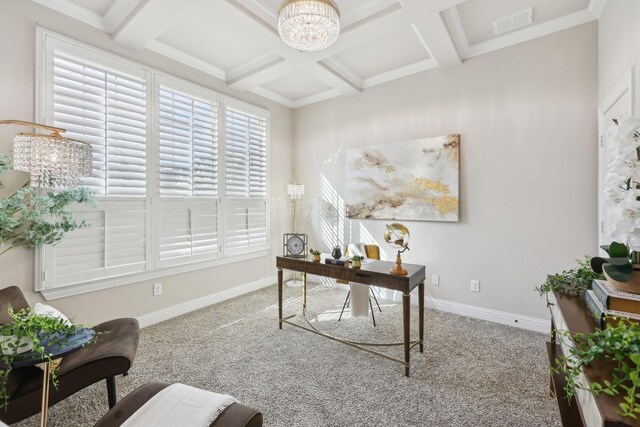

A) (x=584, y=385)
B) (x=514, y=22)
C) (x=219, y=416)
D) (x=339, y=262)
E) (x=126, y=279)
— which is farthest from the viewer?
(x=126, y=279)

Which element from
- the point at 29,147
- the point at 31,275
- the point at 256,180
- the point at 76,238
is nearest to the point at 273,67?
the point at 256,180

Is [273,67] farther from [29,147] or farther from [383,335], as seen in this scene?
[383,335]

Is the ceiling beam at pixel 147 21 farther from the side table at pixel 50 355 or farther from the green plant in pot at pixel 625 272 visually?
the green plant in pot at pixel 625 272

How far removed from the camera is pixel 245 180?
13.6 ft

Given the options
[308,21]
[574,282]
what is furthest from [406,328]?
[308,21]

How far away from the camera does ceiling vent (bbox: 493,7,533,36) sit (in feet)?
8.68

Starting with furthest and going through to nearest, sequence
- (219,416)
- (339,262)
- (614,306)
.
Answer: (339,262), (219,416), (614,306)

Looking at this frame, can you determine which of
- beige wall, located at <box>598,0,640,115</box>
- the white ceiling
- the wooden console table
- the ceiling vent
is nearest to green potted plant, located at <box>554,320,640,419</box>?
the wooden console table

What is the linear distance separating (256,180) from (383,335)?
2733mm

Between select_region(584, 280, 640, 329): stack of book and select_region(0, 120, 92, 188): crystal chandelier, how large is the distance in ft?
10.5

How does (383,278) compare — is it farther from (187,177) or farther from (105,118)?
(105,118)

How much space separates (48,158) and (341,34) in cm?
257

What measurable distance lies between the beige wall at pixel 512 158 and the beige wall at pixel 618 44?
0.19 meters

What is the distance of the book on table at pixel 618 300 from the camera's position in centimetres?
105
